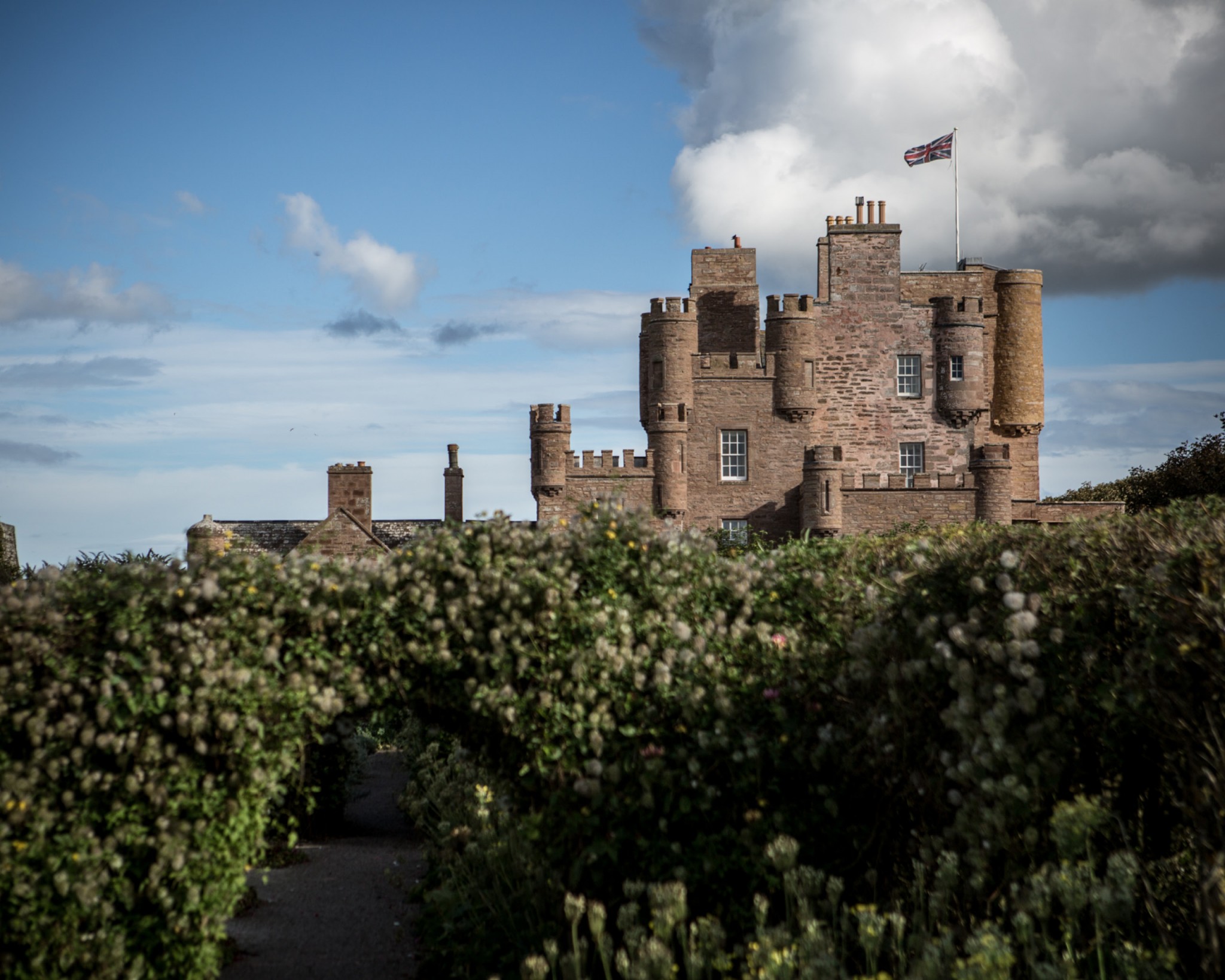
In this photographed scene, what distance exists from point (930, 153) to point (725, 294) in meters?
9.13

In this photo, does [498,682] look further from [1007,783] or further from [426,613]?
[1007,783]

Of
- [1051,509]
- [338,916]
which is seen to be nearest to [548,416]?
[1051,509]

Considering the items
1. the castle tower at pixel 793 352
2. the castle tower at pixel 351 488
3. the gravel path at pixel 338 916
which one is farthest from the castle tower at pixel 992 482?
the gravel path at pixel 338 916

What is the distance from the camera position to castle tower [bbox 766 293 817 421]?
41.8m

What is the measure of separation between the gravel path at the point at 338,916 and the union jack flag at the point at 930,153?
34606 mm

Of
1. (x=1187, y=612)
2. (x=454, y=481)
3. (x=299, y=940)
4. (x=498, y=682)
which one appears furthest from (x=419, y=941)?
(x=454, y=481)

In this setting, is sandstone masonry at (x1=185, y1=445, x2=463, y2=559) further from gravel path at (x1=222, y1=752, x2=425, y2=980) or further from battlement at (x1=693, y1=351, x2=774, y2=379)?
battlement at (x1=693, y1=351, x2=774, y2=379)

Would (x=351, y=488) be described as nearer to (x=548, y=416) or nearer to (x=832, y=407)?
Result: (x=548, y=416)

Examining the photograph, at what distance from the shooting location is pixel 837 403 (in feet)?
144

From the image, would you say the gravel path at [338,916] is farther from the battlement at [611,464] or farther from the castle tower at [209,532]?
the battlement at [611,464]

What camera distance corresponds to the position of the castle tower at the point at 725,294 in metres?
45.8

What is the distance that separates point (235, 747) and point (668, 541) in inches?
132

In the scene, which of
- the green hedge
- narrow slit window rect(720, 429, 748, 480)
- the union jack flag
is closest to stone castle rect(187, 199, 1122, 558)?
narrow slit window rect(720, 429, 748, 480)

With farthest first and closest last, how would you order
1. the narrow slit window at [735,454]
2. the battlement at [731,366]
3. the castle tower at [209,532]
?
the battlement at [731,366] < the narrow slit window at [735,454] < the castle tower at [209,532]
